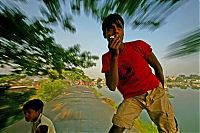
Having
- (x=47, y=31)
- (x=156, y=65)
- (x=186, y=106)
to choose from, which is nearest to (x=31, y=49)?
(x=47, y=31)

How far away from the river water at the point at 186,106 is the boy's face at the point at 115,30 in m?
1.12

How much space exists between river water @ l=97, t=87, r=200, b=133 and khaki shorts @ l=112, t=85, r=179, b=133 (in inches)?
38.9

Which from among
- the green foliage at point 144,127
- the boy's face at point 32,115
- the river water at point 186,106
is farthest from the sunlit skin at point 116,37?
the green foliage at point 144,127

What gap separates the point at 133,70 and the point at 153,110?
15cm

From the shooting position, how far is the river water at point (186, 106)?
2.19 m

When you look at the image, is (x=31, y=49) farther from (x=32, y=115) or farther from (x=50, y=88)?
(x=50, y=88)

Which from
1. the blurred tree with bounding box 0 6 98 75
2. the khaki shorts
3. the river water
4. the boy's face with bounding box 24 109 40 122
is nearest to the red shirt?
the khaki shorts

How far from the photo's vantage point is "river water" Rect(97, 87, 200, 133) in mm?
2188

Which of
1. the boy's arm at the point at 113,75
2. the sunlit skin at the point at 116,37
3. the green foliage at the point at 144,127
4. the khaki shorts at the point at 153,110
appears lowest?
the green foliage at the point at 144,127

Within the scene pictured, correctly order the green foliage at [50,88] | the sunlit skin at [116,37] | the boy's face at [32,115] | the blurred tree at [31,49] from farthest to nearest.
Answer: the green foliage at [50,88] < the blurred tree at [31,49] < the boy's face at [32,115] < the sunlit skin at [116,37]

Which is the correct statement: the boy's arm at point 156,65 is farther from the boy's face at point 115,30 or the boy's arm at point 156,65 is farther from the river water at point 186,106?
the river water at point 186,106

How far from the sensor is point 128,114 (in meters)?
1.16

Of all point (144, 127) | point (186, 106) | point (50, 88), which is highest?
point (50, 88)

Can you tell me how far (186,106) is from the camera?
2.26m
